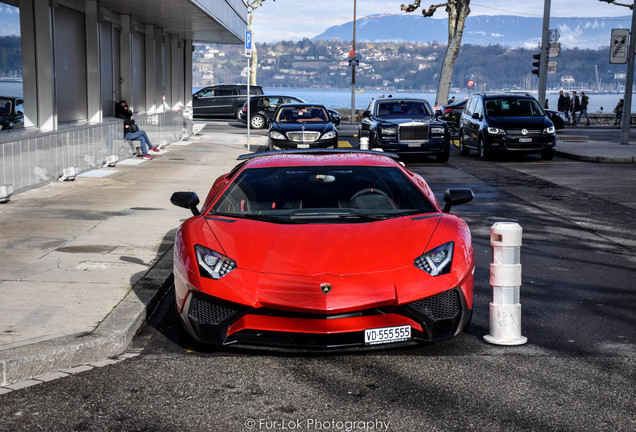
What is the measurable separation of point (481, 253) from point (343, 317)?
4647 millimetres

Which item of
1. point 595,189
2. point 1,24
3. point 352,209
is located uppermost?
point 1,24

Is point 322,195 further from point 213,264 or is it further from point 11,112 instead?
point 11,112

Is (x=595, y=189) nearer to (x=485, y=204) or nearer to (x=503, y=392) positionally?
(x=485, y=204)

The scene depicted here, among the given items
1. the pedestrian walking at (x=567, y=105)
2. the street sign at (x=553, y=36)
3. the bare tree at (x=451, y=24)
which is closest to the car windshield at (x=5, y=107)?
the street sign at (x=553, y=36)

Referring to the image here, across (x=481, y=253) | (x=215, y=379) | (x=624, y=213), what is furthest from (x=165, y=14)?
(x=215, y=379)

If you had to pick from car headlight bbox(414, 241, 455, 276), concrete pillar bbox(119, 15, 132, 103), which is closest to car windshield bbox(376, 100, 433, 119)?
concrete pillar bbox(119, 15, 132, 103)

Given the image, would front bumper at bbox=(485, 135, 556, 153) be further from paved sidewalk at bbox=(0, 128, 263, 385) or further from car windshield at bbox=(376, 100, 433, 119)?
paved sidewalk at bbox=(0, 128, 263, 385)

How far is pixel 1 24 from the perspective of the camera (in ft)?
47.0

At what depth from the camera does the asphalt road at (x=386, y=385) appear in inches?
171

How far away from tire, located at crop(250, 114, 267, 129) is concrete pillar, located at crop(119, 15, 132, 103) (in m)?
16.9

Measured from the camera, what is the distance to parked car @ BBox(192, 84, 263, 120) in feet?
156

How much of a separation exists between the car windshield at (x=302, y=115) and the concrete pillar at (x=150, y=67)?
16.7 ft

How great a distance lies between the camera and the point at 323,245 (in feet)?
18.1

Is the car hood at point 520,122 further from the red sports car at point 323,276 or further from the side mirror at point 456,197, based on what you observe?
the red sports car at point 323,276
